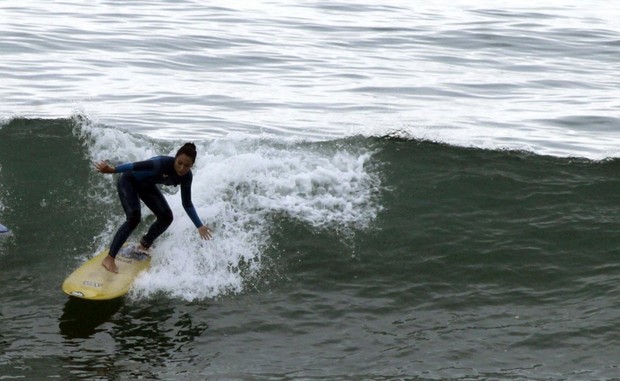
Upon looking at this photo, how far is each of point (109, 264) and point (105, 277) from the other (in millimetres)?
219

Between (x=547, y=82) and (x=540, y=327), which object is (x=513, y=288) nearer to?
(x=540, y=327)

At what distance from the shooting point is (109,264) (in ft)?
34.8

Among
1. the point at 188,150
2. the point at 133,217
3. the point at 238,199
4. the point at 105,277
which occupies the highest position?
the point at 188,150

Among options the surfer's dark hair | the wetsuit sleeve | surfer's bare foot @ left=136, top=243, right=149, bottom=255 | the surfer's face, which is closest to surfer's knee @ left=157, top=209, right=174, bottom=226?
the wetsuit sleeve

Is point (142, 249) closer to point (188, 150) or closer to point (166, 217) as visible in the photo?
point (166, 217)

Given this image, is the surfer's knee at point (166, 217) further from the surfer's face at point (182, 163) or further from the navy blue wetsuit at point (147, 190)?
the surfer's face at point (182, 163)

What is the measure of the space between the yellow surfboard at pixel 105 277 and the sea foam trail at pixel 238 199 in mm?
163

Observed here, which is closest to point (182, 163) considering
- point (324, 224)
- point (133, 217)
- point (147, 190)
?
point (147, 190)

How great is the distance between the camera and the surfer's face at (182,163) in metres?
10.2

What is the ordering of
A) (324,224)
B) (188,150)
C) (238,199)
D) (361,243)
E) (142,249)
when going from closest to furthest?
(188,150) → (142,249) → (361,243) → (324,224) → (238,199)

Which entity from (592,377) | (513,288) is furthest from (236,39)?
(592,377)

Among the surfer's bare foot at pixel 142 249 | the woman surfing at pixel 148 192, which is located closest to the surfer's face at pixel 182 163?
the woman surfing at pixel 148 192

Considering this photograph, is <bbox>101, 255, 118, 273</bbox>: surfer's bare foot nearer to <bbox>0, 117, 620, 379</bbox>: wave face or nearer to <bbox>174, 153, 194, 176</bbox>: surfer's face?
<bbox>0, 117, 620, 379</bbox>: wave face

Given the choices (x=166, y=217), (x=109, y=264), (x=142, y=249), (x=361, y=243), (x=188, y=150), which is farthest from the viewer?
(x=361, y=243)
